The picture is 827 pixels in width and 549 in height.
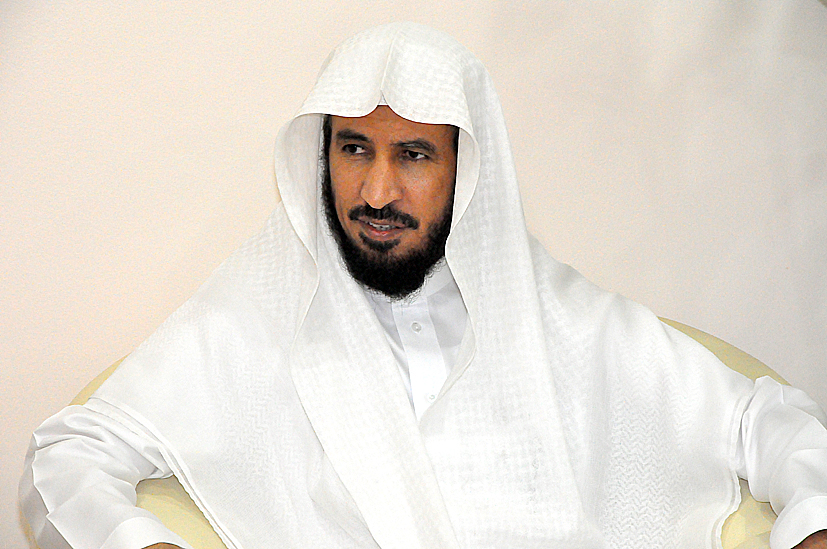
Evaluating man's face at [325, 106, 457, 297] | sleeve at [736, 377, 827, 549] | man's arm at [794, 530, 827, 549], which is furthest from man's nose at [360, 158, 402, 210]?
man's arm at [794, 530, 827, 549]

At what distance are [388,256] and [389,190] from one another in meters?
0.17

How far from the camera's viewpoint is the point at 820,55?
11.9 feet

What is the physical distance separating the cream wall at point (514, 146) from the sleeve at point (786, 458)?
123 cm

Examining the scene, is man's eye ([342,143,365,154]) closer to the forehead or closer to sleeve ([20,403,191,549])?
the forehead

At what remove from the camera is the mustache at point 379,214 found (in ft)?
7.95

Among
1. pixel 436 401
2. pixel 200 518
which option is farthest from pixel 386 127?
pixel 200 518

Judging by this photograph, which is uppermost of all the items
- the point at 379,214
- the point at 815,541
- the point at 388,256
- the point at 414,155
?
the point at 414,155

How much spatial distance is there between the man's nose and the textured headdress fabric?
0.15m

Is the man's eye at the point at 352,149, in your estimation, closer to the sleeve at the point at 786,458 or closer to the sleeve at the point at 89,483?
the sleeve at the point at 89,483

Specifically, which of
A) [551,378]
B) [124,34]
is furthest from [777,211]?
[124,34]

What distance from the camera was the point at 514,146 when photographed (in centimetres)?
351

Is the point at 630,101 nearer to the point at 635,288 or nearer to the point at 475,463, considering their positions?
the point at 635,288

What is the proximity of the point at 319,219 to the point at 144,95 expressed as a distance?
953 millimetres

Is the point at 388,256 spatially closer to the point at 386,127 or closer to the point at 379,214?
the point at 379,214
